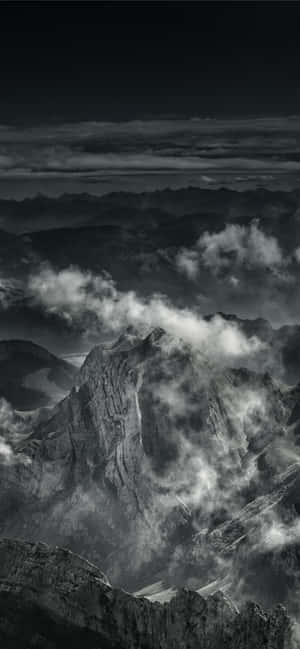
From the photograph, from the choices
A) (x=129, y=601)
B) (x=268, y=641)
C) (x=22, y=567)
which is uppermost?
(x=22, y=567)

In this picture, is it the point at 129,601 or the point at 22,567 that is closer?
the point at 129,601

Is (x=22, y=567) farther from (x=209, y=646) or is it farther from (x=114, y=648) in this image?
(x=209, y=646)

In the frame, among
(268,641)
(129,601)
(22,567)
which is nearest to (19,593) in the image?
(22,567)

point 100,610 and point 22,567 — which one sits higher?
point 22,567

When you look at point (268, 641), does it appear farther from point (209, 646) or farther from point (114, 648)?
point (114, 648)

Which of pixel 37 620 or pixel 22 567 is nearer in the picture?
pixel 37 620

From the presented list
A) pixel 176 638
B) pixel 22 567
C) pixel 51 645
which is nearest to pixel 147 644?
pixel 176 638
